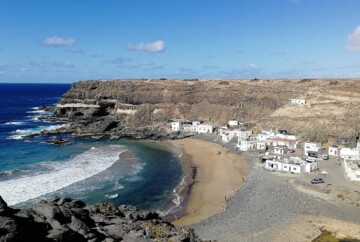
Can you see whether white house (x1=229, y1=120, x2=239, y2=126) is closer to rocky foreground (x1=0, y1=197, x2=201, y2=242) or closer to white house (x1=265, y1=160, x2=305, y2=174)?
white house (x1=265, y1=160, x2=305, y2=174)

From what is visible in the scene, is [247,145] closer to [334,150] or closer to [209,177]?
[334,150]

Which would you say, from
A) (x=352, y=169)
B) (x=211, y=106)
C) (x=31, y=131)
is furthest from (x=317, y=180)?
(x=31, y=131)

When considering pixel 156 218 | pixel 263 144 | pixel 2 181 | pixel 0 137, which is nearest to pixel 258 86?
pixel 263 144

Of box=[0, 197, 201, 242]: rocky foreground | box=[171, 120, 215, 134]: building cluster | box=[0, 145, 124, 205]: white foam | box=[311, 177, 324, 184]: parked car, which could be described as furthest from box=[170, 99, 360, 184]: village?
box=[0, 197, 201, 242]: rocky foreground

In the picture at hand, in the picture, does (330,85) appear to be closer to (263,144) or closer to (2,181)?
(263,144)

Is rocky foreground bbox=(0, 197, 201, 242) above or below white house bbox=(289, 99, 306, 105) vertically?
below

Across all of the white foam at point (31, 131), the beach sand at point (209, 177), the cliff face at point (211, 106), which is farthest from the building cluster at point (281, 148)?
the white foam at point (31, 131)

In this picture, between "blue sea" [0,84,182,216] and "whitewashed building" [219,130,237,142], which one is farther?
"whitewashed building" [219,130,237,142]
